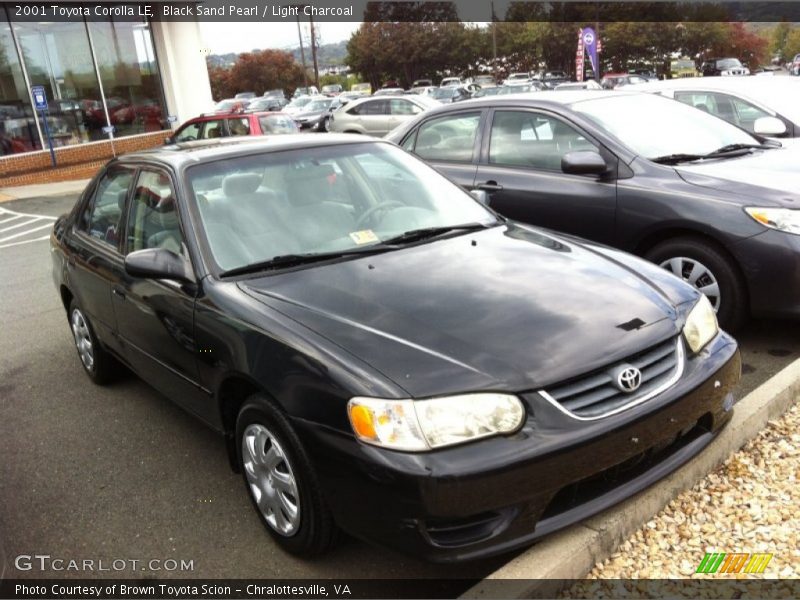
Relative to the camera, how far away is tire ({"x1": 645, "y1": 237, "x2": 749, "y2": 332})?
4289 mm

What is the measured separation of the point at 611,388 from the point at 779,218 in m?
2.40

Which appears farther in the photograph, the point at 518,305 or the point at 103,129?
the point at 103,129

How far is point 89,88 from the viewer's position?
2000 cm

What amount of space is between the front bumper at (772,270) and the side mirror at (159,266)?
10.3 feet

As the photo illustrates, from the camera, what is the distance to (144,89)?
21172mm

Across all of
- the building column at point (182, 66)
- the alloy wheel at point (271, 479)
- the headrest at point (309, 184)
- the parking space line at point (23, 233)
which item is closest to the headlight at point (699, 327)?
the alloy wheel at point (271, 479)

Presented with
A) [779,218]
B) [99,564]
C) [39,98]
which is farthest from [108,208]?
[39,98]

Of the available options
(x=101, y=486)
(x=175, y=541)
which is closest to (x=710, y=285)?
(x=175, y=541)

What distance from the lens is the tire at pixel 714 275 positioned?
4.29m

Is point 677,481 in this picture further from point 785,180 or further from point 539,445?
point 785,180

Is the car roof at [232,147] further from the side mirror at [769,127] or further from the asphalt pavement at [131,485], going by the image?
the side mirror at [769,127]

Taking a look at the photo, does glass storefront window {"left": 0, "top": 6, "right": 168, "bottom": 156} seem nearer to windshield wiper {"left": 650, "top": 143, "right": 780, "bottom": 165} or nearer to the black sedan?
the black sedan

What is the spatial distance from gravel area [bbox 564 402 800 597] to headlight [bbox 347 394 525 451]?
662 mm

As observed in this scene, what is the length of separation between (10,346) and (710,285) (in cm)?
520
